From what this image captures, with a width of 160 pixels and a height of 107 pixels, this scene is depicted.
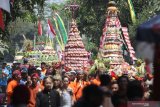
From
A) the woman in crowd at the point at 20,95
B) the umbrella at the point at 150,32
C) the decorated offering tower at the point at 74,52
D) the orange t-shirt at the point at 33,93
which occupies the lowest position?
the decorated offering tower at the point at 74,52

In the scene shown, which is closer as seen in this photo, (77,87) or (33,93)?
(33,93)

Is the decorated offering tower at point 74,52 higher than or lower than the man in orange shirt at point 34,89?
lower

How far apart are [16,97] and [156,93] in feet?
7.05

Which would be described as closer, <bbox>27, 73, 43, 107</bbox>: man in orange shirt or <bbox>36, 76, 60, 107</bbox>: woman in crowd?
<bbox>36, 76, 60, 107</bbox>: woman in crowd

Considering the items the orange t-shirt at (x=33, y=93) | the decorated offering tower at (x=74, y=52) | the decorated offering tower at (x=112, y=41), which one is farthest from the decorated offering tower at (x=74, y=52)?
the orange t-shirt at (x=33, y=93)

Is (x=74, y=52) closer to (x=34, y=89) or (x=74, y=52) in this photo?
(x=74, y=52)

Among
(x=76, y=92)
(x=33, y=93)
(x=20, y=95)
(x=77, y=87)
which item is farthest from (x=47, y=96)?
(x=20, y=95)

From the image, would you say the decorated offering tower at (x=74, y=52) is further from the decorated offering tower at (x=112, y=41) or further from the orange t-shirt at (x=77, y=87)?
the orange t-shirt at (x=77, y=87)

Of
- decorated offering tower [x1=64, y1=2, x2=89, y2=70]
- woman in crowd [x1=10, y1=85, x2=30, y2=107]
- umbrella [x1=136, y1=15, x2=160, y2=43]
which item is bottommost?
decorated offering tower [x1=64, y1=2, x2=89, y2=70]

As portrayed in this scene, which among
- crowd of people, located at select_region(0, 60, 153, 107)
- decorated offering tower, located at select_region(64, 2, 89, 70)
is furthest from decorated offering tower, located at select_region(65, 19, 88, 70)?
crowd of people, located at select_region(0, 60, 153, 107)

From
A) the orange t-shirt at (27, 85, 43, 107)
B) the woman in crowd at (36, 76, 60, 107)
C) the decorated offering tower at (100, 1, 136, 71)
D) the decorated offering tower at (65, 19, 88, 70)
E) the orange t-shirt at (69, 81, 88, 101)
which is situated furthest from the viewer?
the decorated offering tower at (65, 19, 88, 70)

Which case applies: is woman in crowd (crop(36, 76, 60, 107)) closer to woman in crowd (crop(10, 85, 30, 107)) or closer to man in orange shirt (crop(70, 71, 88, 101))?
man in orange shirt (crop(70, 71, 88, 101))

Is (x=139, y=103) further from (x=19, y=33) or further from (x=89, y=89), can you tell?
(x=19, y=33)

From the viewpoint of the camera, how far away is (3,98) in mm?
20828
